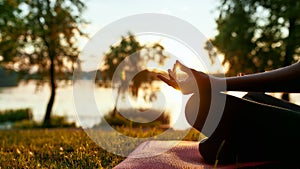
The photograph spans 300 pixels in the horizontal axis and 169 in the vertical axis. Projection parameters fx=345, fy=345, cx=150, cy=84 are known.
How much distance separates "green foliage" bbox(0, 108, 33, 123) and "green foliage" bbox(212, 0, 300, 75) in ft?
32.5

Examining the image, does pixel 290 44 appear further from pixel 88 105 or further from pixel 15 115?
pixel 15 115

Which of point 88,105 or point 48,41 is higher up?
point 48,41

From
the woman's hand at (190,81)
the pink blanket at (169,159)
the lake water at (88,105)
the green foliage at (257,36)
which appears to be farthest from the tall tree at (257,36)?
the woman's hand at (190,81)

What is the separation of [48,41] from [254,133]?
11669 millimetres

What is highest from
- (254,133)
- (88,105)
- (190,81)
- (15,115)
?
(190,81)

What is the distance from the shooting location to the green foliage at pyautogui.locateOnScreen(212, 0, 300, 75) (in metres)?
12.3

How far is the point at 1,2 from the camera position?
6.29m

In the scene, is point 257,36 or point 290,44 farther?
point 257,36

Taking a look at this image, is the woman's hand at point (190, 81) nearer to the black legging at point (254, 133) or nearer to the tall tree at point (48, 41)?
the black legging at point (254, 133)

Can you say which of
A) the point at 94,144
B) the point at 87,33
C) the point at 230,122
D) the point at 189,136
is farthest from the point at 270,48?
the point at 230,122

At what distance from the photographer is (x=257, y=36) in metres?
12.9

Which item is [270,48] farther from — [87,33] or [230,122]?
[230,122]

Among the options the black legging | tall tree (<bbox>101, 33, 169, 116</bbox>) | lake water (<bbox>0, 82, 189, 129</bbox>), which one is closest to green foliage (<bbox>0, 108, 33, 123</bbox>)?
lake water (<bbox>0, 82, 189, 129</bbox>)


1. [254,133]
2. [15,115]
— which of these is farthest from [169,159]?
[15,115]
